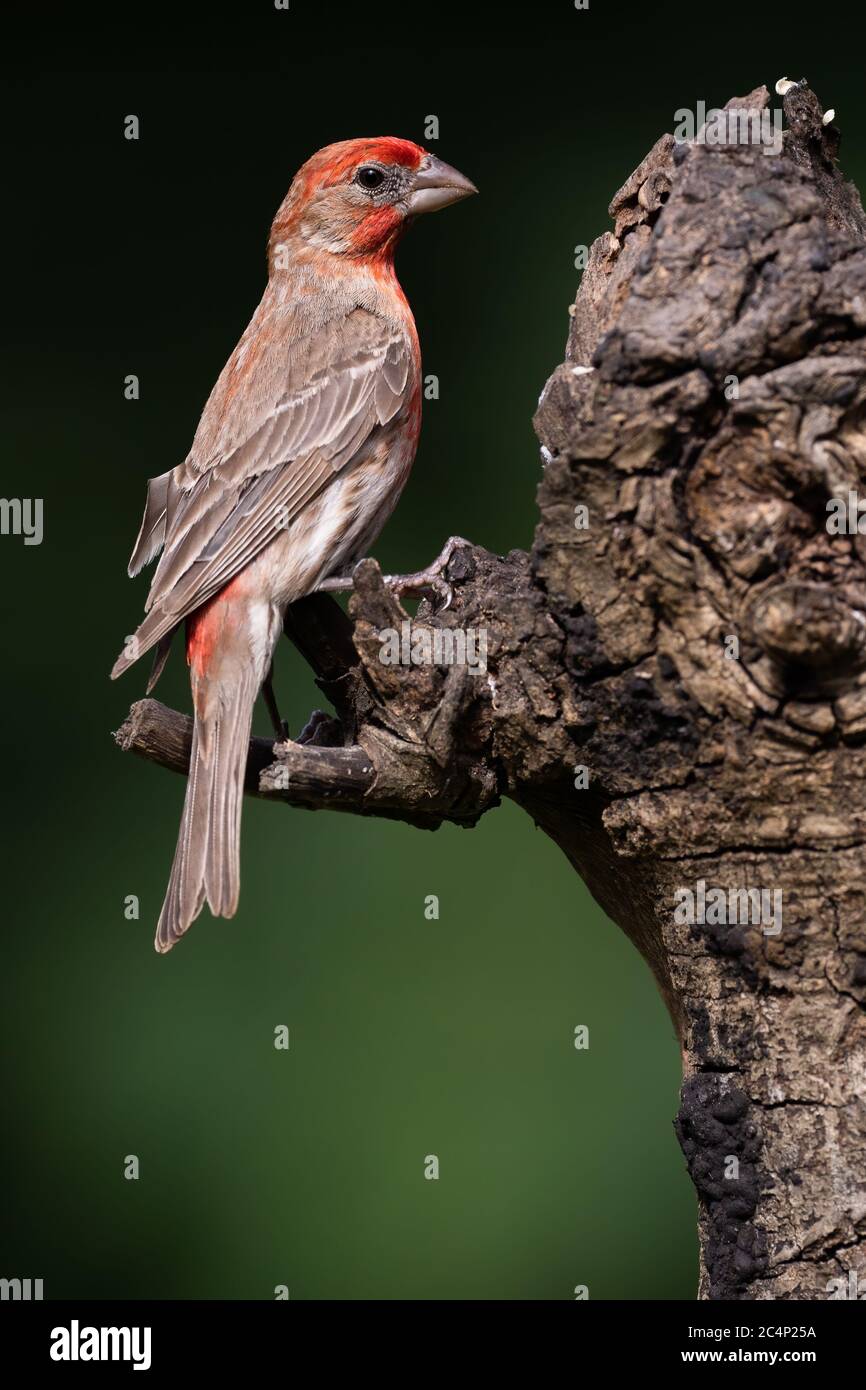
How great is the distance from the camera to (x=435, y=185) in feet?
11.5

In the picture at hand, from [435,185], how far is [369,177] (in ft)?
0.52

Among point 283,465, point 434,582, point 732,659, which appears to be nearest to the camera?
point 732,659

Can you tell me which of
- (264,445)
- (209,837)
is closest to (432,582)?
(209,837)

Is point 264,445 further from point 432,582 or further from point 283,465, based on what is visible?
point 432,582

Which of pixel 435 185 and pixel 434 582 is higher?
pixel 435 185

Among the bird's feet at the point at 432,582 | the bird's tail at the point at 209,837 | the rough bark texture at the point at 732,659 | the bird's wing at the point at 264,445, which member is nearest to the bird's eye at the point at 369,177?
the bird's wing at the point at 264,445

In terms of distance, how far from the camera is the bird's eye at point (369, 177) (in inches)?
137

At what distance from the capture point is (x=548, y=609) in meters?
2.27

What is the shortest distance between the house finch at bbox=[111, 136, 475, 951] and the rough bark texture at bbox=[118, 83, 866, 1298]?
0.56 metres

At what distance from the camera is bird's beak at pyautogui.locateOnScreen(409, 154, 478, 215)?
351 cm

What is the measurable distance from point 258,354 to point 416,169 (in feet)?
1.96

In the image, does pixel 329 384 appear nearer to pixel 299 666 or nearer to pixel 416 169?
pixel 416 169

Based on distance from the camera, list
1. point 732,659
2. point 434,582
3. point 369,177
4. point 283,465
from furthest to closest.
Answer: point 369,177 → point 283,465 → point 434,582 → point 732,659
